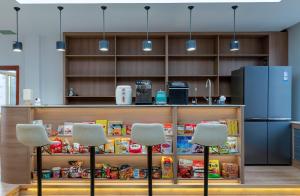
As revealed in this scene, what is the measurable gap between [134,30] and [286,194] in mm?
4020

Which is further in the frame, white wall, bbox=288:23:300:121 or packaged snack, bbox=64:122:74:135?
white wall, bbox=288:23:300:121

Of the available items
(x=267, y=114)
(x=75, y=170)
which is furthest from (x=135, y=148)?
(x=267, y=114)

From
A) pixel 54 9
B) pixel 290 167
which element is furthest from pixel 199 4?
pixel 290 167

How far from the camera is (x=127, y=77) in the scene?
19.8 ft

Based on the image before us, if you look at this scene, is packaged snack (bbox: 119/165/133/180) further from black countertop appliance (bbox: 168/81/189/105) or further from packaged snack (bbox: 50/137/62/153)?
black countertop appliance (bbox: 168/81/189/105)

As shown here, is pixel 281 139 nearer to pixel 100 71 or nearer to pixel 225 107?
pixel 225 107

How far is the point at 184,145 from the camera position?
12.6ft

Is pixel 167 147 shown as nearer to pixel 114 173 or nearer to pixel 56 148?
pixel 114 173

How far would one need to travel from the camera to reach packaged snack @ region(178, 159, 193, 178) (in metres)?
3.78

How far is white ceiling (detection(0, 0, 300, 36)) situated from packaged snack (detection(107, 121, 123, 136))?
1827 millimetres

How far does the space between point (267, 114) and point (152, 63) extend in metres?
2.57

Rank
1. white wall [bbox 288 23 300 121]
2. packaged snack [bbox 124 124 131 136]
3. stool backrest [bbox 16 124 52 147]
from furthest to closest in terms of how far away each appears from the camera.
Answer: white wall [bbox 288 23 300 121], packaged snack [bbox 124 124 131 136], stool backrest [bbox 16 124 52 147]

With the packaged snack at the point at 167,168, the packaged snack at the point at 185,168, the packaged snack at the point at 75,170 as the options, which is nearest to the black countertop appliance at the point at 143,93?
the packaged snack at the point at 167,168

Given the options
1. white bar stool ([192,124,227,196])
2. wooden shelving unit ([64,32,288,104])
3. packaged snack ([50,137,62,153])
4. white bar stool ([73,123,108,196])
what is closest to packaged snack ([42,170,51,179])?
packaged snack ([50,137,62,153])
